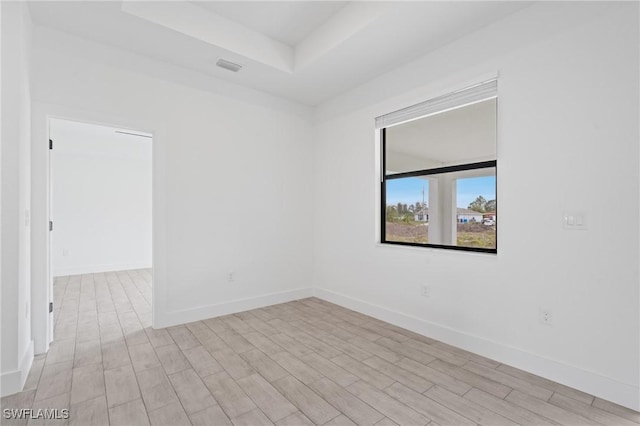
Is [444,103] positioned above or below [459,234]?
above

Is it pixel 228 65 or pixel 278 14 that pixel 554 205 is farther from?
pixel 228 65

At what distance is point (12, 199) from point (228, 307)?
220 centimetres

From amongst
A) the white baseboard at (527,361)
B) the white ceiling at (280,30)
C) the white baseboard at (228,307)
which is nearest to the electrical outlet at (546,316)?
the white baseboard at (527,361)

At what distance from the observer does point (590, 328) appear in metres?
2.08

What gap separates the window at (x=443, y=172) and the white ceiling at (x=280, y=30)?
1.82 feet

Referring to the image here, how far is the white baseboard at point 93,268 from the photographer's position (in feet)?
20.0

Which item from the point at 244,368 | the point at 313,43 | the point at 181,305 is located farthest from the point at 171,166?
the point at 244,368

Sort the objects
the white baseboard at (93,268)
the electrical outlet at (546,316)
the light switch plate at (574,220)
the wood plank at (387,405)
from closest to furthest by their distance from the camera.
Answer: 1. the wood plank at (387,405)
2. the light switch plate at (574,220)
3. the electrical outlet at (546,316)
4. the white baseboard at (93,268)

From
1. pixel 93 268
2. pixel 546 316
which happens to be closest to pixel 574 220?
pixel 546 316

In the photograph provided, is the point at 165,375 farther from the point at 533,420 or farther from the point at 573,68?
the point at 573,68

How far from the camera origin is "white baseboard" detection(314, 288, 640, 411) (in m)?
1.95

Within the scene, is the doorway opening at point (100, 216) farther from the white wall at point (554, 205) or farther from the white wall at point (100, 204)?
the white wall at point (554, 205)

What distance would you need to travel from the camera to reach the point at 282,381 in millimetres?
2213

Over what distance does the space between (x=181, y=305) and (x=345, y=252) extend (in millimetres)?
1970
